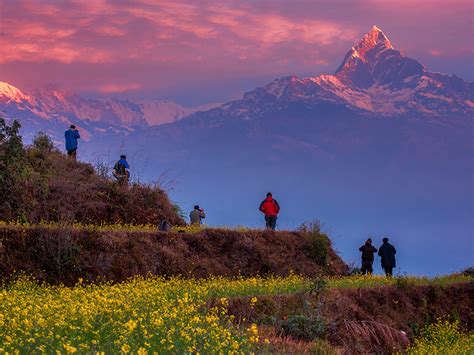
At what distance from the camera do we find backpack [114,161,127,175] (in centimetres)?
4350

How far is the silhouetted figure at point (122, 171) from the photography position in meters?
43.0

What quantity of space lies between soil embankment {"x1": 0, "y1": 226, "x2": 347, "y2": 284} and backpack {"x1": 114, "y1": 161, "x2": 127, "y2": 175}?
816 centimetres

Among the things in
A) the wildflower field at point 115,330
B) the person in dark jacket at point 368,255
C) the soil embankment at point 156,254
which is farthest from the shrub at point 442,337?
the wildflower field at point 115,330

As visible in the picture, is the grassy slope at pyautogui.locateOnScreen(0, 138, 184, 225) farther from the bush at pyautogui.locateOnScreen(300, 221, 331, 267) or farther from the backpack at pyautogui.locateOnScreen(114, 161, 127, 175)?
the bush at pyautogui.locateOnScreen(300, 221, 331, 267)

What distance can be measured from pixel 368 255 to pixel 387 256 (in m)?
1.46

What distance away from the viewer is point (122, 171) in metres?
43.5

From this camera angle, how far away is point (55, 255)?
30.5m

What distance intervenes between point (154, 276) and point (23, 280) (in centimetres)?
536

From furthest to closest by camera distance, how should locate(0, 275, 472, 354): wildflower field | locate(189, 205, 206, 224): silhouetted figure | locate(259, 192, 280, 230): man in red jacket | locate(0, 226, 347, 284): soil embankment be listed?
1. locate(189, 205, 206, 224): silhouetted figure
2. locate(259, 192, 280, 230): man in red jacket
3. locate(0, 226, 347, 284): soil embankment
4. locate(0, 275, 472, 354): wildflower field

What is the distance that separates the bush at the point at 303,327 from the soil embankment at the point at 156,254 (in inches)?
441

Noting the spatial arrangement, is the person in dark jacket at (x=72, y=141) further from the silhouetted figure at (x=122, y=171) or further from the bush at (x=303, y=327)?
the bush at (x=303, y=327)

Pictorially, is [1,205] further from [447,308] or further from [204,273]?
[447,308]

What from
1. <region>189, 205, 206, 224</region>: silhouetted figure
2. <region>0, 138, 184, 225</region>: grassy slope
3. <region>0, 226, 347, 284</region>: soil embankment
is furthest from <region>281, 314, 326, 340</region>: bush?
<region>189, 205, 206, 224</region>: silhouetted figure

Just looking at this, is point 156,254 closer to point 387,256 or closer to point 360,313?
point 360,313
